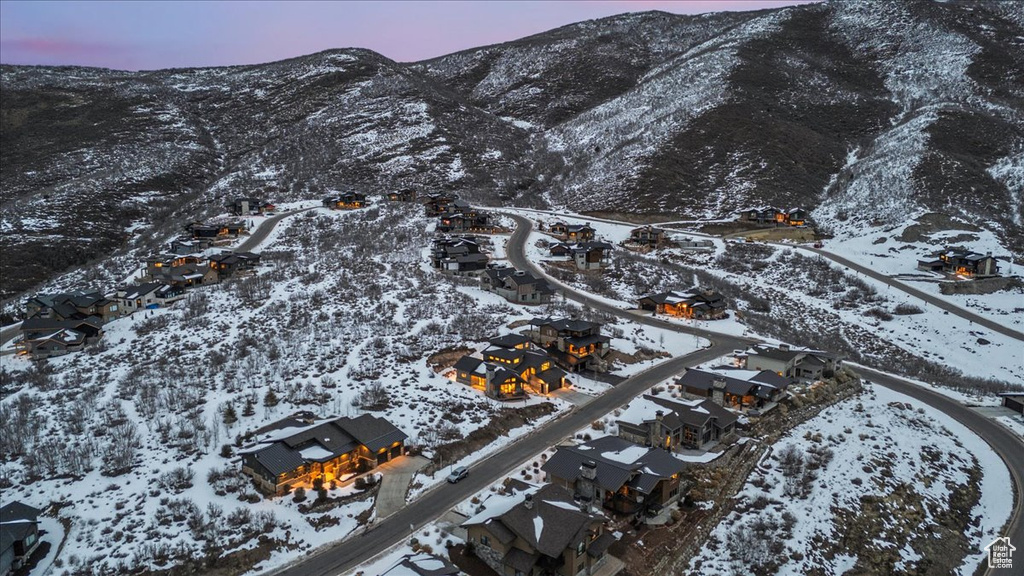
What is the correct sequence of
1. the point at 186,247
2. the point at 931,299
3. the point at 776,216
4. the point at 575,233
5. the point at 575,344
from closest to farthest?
the point at 575,344 < the point at 931,299 < the point at 186,247 < the point at 575,233 < the point at 776,216

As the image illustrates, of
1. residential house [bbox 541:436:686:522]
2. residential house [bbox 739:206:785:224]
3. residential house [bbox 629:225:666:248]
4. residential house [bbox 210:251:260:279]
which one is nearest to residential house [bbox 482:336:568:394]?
residential house [bbox 541:436:686:522]

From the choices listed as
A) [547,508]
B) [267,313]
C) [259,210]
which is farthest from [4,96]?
[547,508]

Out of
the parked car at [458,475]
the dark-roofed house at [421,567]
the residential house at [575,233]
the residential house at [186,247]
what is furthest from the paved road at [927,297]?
the dark-roofed house at [421,567]

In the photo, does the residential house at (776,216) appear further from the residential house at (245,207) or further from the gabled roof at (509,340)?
the residential house at (245,207)

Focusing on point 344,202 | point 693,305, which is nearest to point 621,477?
point 693,305

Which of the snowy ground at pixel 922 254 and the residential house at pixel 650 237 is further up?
the residential house at pixel 650 237

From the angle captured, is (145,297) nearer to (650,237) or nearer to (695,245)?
(650,237)

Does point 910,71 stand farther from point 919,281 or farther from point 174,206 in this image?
point 174,206
